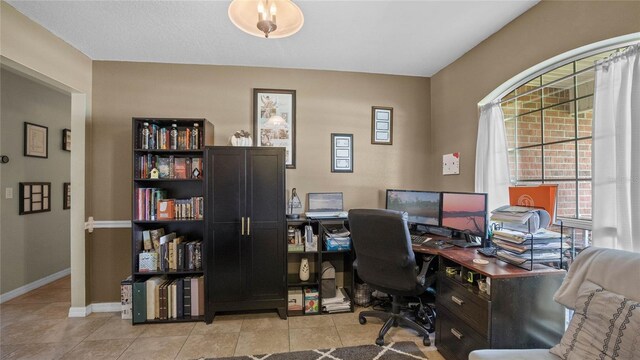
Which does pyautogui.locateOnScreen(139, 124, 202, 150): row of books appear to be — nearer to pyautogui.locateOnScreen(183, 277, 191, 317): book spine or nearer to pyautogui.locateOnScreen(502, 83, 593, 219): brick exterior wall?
pyautogui.locateOnScreen(183, 277, 191, 317): book spine

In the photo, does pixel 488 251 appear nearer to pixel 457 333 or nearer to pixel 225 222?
pixel 457 333

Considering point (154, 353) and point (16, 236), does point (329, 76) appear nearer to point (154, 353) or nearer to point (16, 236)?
point (154, 353)

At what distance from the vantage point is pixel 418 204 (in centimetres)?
274

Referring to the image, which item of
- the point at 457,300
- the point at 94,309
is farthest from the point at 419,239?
the point at 94,309

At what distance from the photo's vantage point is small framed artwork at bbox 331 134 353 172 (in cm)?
307

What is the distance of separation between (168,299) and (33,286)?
2237mm

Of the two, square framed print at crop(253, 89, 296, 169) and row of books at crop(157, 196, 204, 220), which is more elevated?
square framed print at crop(253, 89, 296, 169)

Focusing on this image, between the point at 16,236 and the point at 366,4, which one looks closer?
the point at 366,4

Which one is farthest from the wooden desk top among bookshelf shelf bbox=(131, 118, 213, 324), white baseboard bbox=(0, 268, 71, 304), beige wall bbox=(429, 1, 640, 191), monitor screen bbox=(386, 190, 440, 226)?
white baseboard bbox=(0, 268, 71, 304)

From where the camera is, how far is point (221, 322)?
2.49 m

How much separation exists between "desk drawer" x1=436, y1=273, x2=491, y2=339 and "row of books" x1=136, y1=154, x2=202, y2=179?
2398 millimetres

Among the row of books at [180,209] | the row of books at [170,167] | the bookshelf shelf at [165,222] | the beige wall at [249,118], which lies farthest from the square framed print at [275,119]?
the row of books at [180,209]

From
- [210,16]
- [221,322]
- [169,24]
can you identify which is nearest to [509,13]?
[210,16]

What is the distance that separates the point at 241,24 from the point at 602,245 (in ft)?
7.85
